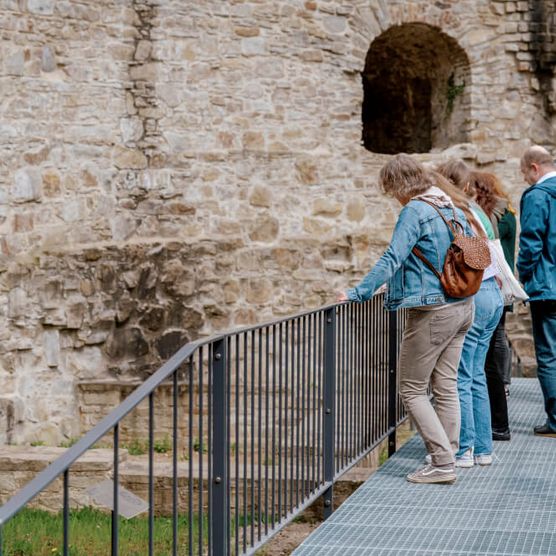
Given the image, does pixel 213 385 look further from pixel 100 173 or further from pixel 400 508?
pixel 100 173

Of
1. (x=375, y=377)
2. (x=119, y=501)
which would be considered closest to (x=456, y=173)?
(x=375, y=377)

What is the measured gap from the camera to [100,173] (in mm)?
10312

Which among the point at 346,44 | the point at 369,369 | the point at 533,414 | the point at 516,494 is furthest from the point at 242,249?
the point at 516,494

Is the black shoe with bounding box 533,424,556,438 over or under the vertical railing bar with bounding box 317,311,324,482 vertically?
under

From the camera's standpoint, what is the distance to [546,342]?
606cm

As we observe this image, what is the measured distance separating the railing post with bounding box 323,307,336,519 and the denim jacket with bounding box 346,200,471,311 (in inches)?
11.7

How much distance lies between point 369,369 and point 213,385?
2334mm

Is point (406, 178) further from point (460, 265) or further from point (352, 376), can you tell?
point (352, 376)

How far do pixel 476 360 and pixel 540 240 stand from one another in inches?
40.6

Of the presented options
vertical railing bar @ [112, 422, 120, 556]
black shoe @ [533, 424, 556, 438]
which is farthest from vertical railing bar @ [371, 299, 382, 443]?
vertical railing bar @ [112, 422, 120, 556]

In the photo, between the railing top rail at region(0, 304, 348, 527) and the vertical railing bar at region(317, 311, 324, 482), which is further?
the vertical railing bar at region(317, 311, 324, 482)

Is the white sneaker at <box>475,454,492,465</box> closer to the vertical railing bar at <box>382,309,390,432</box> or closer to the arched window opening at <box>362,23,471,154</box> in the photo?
the vertical railing bar at <box>382,309,390,432</box>

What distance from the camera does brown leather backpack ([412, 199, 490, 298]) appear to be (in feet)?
15.6

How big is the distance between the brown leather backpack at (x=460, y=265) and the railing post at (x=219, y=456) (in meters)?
1.63
